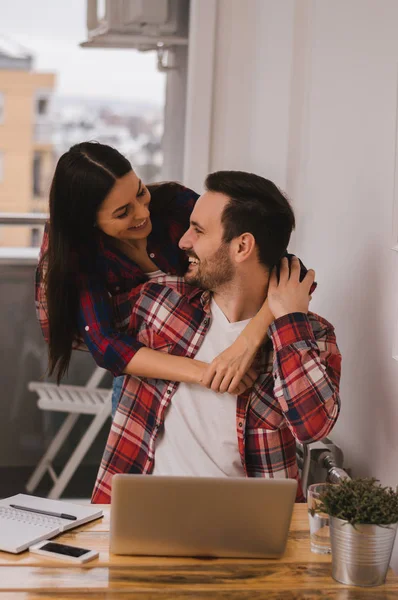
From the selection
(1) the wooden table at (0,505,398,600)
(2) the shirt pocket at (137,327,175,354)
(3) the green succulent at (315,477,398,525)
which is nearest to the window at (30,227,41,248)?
(2) the shirt pocket at (137,327,175,354)

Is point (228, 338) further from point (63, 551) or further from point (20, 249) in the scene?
point (20, 249)

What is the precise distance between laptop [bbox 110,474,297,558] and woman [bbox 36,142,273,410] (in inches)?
18.7

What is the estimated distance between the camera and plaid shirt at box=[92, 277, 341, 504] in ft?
5.77

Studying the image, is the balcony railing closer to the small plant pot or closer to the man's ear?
the man's ear

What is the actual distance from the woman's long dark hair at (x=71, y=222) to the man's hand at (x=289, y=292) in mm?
478

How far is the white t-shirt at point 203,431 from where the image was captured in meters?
1.89

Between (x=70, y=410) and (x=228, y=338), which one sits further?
(x=70, y=410)

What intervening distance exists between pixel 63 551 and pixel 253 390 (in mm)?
629

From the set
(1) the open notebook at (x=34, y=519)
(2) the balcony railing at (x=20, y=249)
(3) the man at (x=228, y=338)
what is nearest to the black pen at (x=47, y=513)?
(1) the open notebook at (x=34, y=519)

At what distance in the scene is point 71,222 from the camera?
2094 millimetres

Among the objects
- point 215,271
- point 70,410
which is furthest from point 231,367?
point 70,410

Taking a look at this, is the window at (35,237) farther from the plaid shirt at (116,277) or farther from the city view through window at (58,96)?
the plaid shirt at (116,277)

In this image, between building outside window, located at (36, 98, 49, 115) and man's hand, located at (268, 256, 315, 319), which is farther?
building outside window, located at (36, 98, 49, 115)

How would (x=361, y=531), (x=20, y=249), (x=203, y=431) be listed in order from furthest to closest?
(x=20, y=249)
(x=203, y=431)
(x=361, y=531)
